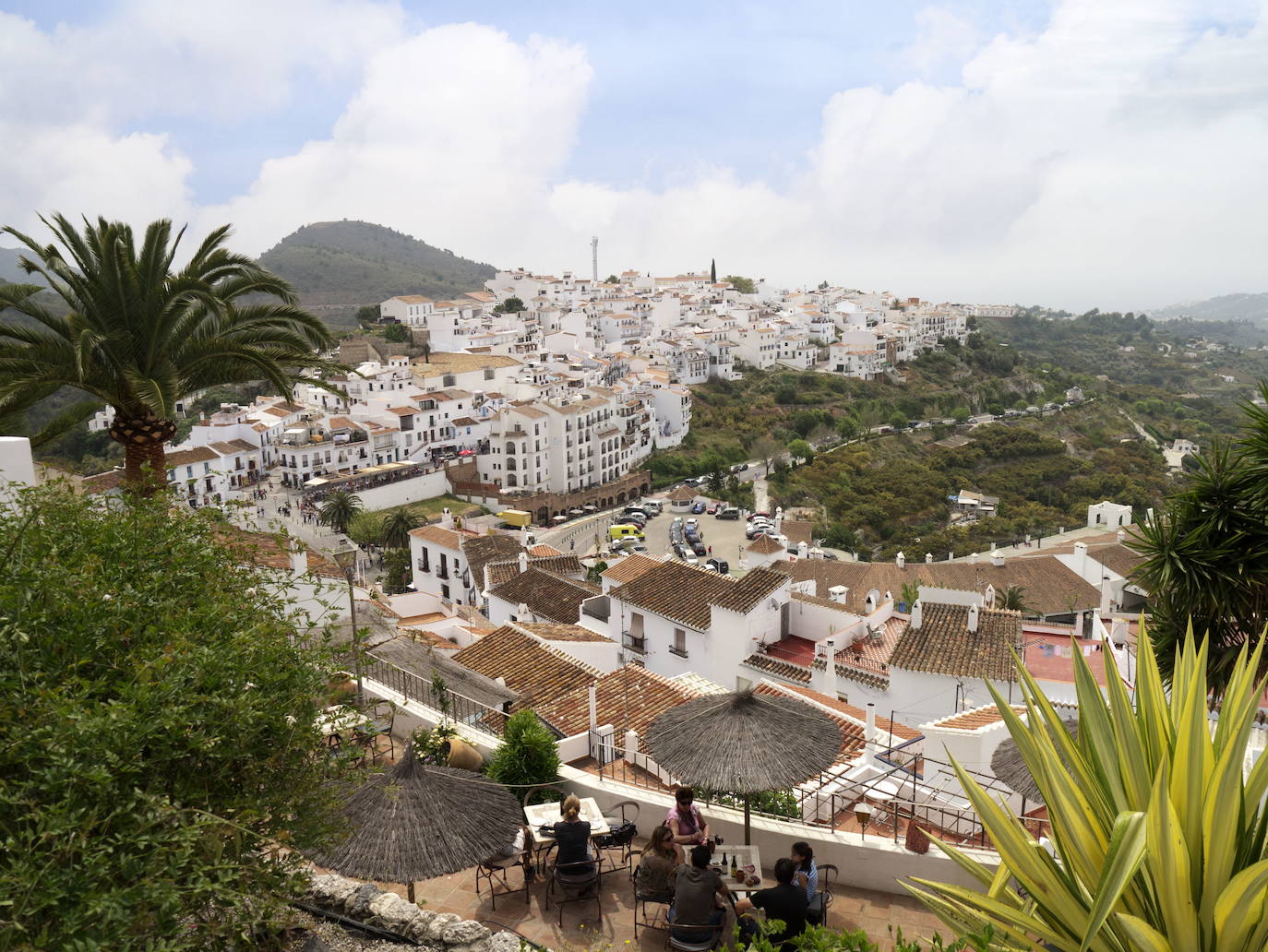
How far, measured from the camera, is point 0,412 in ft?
32.3

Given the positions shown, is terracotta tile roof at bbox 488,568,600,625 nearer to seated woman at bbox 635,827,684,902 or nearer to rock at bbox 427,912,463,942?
seated woman at bbox 635,827,684,902

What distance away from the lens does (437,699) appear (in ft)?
34.6

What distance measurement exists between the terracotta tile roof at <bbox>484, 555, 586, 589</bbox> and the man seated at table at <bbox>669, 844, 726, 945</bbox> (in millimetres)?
21899

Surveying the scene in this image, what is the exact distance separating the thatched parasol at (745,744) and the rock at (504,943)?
6.14 feet

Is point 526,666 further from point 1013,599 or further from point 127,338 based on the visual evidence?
point 1013,599

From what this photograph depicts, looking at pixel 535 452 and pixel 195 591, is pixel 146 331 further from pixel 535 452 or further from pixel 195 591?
pixel 535 452

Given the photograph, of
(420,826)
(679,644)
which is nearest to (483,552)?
(679,644)

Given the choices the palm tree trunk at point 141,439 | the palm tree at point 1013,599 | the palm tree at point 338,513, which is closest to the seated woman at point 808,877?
the palm tree trunk at point 141,439

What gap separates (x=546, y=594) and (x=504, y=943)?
65.9 feet

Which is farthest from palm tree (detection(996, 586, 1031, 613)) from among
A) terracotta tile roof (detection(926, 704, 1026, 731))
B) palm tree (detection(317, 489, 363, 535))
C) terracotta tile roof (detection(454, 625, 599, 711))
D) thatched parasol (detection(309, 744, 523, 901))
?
palm tree (detection(317, 489, 363, 535))

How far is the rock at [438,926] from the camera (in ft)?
19.9

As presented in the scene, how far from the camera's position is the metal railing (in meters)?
10.4

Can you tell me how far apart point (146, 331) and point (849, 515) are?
61.4m

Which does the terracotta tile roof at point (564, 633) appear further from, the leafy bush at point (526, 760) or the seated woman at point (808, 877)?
the seated woman at point (808, 877)
